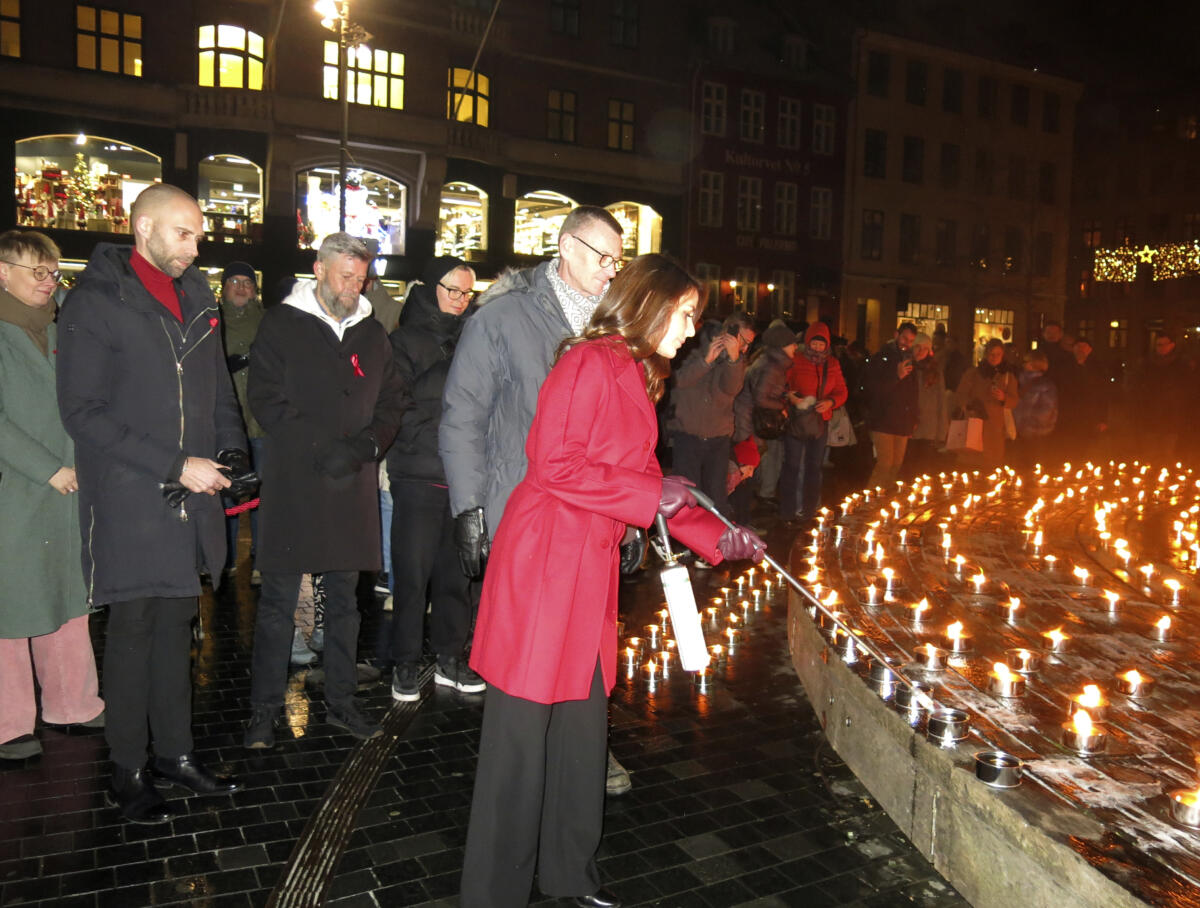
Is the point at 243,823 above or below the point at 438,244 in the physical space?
below

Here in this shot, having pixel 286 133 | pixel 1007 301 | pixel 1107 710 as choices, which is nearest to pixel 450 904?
pixel 1107 710

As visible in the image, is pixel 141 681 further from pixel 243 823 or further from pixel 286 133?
pixel 286 133

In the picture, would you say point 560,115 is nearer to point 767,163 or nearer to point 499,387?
point 767,163

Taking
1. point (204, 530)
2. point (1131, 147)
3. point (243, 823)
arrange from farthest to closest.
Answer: point (1131, 147) → point (204, 530) → point (243, 823)

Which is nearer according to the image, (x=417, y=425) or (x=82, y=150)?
(x=417, y=425)

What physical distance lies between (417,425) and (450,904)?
118 inches

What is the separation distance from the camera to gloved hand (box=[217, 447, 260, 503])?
4480 millimetres

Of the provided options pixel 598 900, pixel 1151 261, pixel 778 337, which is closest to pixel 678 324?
pixel 598 900

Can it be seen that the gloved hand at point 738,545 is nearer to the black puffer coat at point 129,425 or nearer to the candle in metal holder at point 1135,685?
the candle in metal holder at point 1135,685

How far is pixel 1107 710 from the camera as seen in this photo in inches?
170

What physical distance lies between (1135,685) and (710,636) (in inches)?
121

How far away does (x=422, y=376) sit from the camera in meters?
5.90

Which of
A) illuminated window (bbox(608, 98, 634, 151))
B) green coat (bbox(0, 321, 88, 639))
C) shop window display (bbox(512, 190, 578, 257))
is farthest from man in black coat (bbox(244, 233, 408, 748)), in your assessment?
illuminated window (bbox(608, 98, 634, 151))

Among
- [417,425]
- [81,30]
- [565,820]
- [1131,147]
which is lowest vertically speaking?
[565,820]
